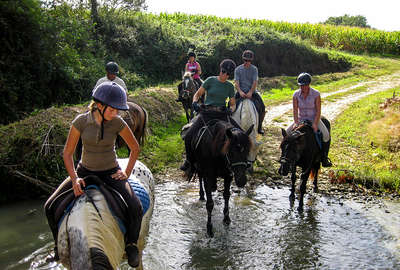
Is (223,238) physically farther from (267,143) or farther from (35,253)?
(267,143)

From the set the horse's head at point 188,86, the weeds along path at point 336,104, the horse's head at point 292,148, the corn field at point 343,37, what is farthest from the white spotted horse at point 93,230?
the corn field at point 343,37

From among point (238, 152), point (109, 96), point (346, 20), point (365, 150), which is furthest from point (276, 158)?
point (346, 20)

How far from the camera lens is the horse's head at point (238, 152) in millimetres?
5480

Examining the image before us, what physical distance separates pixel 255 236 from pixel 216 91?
270cm

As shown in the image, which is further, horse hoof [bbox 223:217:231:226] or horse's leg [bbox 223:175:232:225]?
horse hoof [bbox 223:217:231:226]

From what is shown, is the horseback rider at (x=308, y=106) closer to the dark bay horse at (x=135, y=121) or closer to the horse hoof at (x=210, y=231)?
the horse hoof at (x=210, y=231)

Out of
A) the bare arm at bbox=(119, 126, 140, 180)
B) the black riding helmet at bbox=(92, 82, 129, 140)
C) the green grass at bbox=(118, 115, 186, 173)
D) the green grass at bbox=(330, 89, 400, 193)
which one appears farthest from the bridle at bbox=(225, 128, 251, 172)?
the green grass at bbox=(330, 89, 400, 193)

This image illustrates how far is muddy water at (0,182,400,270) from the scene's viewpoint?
545cm

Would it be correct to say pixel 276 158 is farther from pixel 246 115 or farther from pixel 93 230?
pixel 93 230

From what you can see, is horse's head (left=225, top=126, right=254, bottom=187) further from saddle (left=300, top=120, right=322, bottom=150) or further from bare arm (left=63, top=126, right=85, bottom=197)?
bare arm (left=63, top=126, right=85, bottom=197)

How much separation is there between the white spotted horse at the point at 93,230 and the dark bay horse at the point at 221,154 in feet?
7.47

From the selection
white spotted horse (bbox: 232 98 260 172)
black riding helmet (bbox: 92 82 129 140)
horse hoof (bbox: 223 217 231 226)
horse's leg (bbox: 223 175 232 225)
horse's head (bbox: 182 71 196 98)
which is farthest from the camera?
horse's head (bbox: 182 71 196 98)

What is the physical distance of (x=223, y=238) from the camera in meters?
6.16

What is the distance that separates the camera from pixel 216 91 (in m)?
6.55
